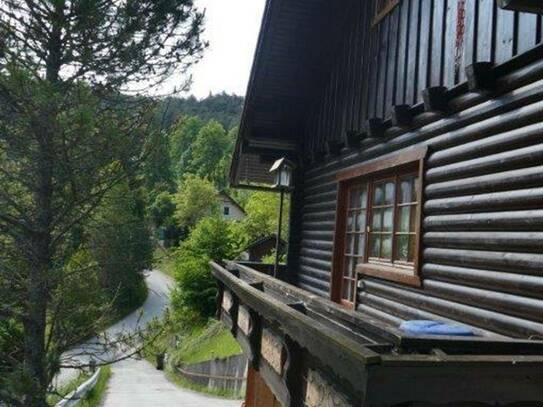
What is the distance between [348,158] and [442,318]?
326cm

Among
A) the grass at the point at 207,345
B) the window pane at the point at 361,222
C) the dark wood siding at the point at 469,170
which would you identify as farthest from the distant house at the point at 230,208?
the dark wood siding at the point at 469,170

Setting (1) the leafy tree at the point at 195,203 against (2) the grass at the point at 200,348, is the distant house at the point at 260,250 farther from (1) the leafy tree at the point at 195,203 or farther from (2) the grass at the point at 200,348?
(1) the leafy tree at the point at 195,203

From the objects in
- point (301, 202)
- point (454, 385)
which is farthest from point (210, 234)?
point (454, 385)

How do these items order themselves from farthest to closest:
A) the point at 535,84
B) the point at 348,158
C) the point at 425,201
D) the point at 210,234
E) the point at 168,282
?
the point at 168,282, the point at 210,234, the point at 348,158, the point at 425,201, the point at 535,84

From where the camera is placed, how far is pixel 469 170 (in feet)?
15.2

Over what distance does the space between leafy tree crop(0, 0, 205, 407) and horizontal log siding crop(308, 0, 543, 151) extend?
11.0ft

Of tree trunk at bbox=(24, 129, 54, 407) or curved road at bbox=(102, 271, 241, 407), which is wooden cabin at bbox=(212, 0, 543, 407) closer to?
tree trunk at bbox=(24, 129, 54, 407)

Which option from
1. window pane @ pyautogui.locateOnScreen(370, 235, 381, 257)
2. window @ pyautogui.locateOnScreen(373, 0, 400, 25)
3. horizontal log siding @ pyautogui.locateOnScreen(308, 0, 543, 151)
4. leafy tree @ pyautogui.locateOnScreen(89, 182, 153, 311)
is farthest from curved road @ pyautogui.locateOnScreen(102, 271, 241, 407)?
window @ pyautogui.locateOnScreen(373, 0, 400, 25)

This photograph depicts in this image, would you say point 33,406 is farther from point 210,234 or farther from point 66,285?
point 210,234

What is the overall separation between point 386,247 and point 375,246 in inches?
13.9

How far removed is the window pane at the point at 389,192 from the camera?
6.33 meters

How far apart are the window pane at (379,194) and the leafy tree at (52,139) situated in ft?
12.9

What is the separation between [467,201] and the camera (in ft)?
15.2

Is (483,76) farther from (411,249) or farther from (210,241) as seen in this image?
(210,241)
